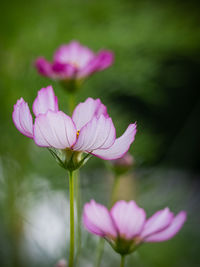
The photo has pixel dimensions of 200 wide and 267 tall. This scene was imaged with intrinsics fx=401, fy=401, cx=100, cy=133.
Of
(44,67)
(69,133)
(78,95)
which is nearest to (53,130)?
(69,133)

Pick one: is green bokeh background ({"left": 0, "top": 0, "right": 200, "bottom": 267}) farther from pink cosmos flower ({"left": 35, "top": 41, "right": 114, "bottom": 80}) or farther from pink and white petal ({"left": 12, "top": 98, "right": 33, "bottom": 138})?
pink and white petal ({"left": 12, "top": 98, "right": 33, "bottom": 138})

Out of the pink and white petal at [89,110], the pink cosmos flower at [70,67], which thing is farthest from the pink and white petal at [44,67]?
the pink and white petal at [89,110]

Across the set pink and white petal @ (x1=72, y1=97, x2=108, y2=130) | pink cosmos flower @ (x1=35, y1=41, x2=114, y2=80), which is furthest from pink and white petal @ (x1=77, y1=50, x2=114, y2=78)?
pink and white petal @ (x1=72, y1=97, x2=108, y2=130)

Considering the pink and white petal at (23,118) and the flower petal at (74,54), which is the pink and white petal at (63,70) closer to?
the flower petal at (74,54)

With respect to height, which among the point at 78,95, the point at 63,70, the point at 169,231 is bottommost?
the point at 169,231

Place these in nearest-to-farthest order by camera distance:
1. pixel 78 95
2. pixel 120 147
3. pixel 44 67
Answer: pixel 120 147
pixel 44 67
pixel 78 95

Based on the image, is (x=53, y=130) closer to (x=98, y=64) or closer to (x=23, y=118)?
(x=23, y=118)

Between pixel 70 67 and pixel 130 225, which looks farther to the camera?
pixel 70 67

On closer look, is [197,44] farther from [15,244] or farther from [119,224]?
[119,224]

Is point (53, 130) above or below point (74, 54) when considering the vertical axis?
below
